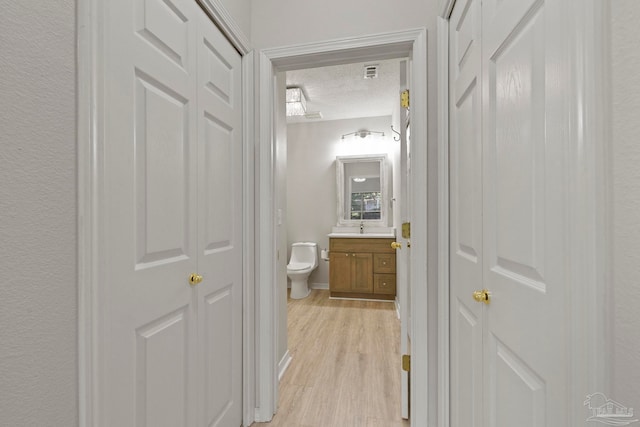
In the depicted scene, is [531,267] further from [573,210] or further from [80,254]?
[80,254]

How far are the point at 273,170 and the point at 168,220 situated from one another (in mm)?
705

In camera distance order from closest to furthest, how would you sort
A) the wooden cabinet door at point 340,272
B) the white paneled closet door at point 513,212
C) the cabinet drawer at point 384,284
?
1. the white paneled closet door at point 513,212
2. the cabinet drawer at point 384,284
3. the wooden cabinet door at point 340,272

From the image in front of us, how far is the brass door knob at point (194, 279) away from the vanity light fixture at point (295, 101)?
269 cm

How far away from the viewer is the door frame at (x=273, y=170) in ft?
4.54

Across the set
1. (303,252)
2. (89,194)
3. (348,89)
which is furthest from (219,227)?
(303,252)

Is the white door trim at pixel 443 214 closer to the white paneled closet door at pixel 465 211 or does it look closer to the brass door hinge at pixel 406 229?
the white paneled closet door at pixel 465 211

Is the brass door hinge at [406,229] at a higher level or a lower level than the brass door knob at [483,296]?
higher

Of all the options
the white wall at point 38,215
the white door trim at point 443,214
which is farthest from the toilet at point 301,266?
the white wall at point 38,215

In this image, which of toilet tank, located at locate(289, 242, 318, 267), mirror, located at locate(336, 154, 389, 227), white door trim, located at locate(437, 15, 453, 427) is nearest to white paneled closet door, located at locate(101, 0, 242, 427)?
white door trim, located at locate(437, 15, 453, 427)

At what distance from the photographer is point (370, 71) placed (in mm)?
2805

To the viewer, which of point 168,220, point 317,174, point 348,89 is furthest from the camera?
point 317,174

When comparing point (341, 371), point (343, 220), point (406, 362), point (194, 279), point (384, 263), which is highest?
point (343, 220)

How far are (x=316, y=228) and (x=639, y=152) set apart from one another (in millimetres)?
4082

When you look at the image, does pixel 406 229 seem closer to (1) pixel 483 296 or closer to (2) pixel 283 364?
(1) pixel 483 296
